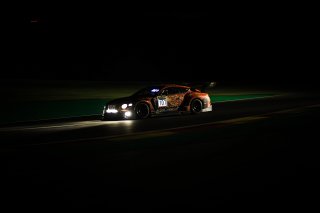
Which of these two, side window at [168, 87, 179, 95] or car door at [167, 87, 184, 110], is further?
side window at [168, 87, 179, 95]

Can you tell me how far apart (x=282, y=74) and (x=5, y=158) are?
5961cm

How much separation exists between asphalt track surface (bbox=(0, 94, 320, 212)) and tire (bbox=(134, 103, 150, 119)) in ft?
8.44

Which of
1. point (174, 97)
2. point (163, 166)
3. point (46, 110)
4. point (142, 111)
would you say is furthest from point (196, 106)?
point (163, 166)

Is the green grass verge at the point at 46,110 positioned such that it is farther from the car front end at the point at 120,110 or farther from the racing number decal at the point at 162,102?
the racing number decal at the point at 162,102

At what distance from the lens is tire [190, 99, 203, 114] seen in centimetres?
2190

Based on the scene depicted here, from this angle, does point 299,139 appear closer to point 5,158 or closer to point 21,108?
point 5,158

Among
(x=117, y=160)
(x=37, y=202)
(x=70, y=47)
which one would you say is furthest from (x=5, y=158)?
(x=70, y=47)

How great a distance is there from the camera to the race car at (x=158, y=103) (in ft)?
67.3

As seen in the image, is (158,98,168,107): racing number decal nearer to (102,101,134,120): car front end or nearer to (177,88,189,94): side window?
(177,88,189,94): side window

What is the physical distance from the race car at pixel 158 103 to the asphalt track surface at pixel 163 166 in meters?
2.54

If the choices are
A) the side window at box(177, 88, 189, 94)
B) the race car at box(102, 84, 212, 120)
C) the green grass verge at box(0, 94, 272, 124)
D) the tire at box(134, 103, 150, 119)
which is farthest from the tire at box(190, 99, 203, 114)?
the green grass verge at box(0, 94, 272, 124)

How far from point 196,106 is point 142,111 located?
2.55 meters

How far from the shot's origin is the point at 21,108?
93.0 feet

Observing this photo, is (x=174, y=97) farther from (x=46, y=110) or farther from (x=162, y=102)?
(x=46, y=110)
